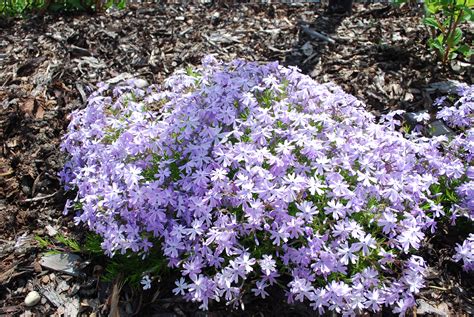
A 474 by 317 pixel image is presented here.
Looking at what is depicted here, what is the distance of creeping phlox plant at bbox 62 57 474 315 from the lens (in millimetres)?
2586

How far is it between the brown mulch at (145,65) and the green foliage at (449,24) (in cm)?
18

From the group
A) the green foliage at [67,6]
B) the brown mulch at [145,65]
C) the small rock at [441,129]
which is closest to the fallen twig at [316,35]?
A: the brown mulch at [145,65]

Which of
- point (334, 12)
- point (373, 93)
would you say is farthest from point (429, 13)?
point (334, 12)

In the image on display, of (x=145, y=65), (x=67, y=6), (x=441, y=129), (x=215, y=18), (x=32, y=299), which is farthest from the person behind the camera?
(x=67, y=6)

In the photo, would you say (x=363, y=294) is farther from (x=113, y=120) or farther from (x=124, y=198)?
(x=113, y=120)

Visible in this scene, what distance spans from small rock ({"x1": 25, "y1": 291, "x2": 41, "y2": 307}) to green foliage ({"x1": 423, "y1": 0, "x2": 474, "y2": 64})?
12.1 feet

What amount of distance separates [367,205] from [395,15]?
3530 mm

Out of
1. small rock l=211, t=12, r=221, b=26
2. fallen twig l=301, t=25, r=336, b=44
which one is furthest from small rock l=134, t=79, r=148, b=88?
fallen twig l=301, t=25, r=336, b=44

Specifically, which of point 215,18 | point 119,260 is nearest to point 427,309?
point 119,260

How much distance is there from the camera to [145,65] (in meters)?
4.92

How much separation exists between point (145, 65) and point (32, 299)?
2631 mm

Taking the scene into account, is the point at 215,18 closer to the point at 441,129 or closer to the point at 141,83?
the point at 141,83

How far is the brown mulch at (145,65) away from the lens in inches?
124

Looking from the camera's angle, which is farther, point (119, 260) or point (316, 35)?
point (316, 35)
